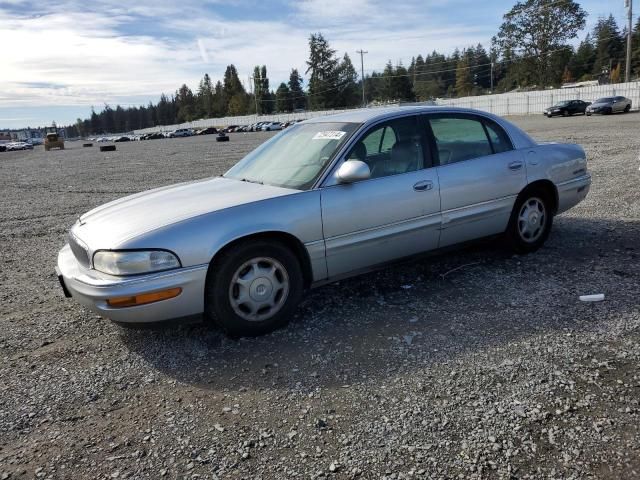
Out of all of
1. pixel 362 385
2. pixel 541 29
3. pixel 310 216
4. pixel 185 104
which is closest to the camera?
pixel 362 385

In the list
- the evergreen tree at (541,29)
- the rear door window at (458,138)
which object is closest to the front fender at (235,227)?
the rear door window at (458,138)

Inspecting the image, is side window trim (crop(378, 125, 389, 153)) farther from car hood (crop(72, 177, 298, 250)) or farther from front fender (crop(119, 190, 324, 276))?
car hood (crop(72, 177, 298, 250))

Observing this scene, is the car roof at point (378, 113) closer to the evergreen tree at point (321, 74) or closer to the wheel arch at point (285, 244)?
the wheel arch at point (285, 244)

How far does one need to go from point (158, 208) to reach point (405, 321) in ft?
6.68

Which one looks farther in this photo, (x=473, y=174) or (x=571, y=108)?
(x=571, y=108)

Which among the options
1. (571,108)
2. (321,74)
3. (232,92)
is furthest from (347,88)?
(571,108)

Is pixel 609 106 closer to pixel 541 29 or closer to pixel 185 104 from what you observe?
pixel 541 29

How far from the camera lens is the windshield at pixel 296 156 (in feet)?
13.4

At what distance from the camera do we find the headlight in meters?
3.31

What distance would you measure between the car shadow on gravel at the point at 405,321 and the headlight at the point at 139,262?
2.10 ft

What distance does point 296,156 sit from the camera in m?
4.41

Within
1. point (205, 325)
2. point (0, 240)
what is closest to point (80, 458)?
point (205, 325)

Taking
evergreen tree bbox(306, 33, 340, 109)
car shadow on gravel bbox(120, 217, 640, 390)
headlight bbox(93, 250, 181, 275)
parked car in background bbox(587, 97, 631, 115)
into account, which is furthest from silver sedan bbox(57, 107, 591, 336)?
evergreen tree bbox(306, 33, 340, 109)

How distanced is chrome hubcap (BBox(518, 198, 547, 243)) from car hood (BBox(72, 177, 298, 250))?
2.54m
